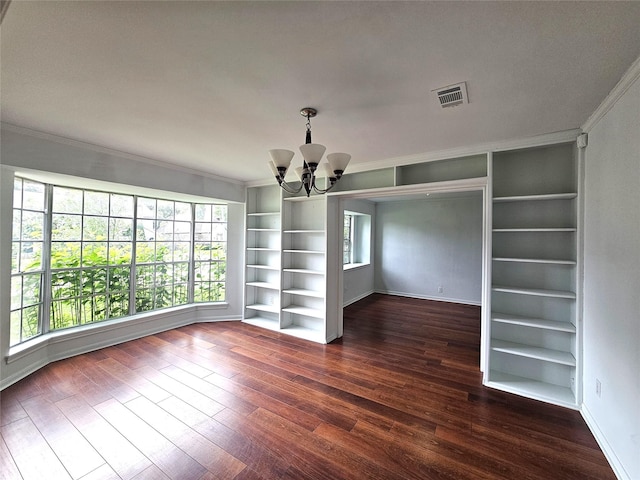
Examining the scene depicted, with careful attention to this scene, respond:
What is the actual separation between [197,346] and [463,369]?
3460 millimetres

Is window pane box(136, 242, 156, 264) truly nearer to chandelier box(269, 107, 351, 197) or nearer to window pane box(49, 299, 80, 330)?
window pane box(49, 299, 80, 330)

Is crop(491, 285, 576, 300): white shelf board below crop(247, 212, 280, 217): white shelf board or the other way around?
below

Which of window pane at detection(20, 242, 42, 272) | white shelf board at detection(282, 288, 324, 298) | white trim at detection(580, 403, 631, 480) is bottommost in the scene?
white trim at detection(580, 403, 631, 480)

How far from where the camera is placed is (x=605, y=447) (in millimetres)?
1930

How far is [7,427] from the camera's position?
2100mm

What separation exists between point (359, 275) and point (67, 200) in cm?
557

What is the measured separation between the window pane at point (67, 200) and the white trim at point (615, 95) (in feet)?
17.9

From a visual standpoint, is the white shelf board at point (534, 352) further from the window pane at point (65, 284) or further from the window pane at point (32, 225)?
the window pane at point (32, 225)

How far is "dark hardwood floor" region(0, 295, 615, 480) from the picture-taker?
1789mm

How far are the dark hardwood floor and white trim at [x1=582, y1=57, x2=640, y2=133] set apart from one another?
2.51 metres

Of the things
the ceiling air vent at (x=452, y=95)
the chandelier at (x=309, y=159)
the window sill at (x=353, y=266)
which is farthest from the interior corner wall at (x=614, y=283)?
the window sill at (x=353, y=266)

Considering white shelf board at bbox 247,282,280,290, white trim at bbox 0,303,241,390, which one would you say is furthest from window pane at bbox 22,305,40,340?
white shelf board at bbox 247,282,280,290

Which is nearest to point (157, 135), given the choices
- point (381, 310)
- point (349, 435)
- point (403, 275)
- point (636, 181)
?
point (349, 435)

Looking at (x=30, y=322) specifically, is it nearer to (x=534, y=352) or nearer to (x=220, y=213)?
(x=220, y=213)
